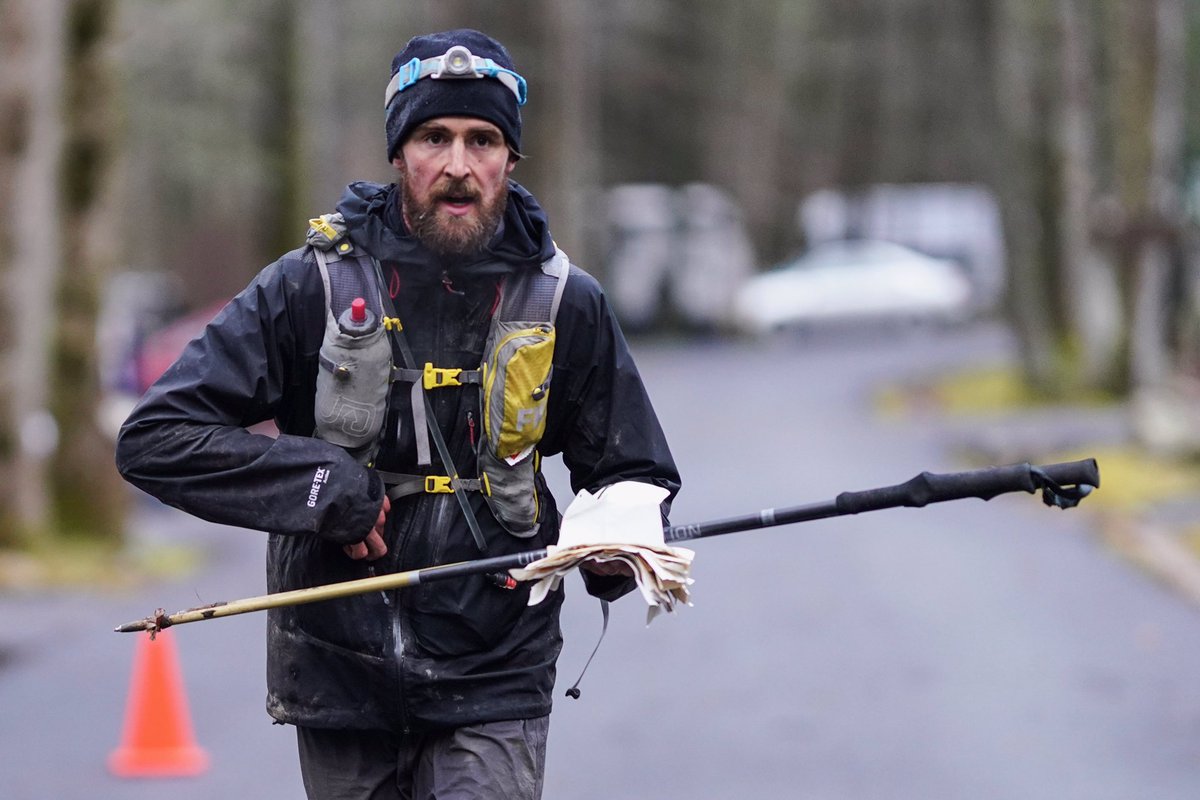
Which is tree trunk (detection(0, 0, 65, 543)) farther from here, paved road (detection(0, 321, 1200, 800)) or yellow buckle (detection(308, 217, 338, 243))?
yellow buckle (detection(308, 217, 338, 243))

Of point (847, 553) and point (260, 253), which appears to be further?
point (260, 253)

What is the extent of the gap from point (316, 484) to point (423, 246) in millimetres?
498

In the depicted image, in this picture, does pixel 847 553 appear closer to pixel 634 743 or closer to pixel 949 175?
pixel 634 743

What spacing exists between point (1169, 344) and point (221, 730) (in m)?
16.5

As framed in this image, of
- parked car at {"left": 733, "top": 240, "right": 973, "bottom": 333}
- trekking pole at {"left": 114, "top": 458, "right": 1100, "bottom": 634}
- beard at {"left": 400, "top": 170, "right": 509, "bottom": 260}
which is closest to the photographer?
trekking pole at {"left": 114, "top": 458, "right": 1100, "bottom": 634}

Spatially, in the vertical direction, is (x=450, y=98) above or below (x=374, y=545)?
above

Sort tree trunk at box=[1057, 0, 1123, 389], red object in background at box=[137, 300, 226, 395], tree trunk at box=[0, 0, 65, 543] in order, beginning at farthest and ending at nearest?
tree trunk at box=[1057, 0, 1123, 389], red object in background at box=[137, 300, 226, 395], tree trunk at box=[0, 0, 65, 543]

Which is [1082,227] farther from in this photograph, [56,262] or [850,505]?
[850,505]

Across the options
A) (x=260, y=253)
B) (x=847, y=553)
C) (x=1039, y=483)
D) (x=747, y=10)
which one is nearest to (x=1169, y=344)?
(x=847, y=553)

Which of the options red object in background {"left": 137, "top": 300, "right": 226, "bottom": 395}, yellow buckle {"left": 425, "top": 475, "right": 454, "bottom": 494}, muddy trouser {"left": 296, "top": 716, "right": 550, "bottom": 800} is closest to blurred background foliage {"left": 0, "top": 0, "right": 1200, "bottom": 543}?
red object in background {"left": 137, "top": 300, "right": 226, "bottom": 395}

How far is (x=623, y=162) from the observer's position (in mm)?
52250

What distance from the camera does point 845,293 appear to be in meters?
40.0

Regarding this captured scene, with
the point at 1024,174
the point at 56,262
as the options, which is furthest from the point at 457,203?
the point at 1024,174

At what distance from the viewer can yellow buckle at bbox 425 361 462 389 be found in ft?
13.0
